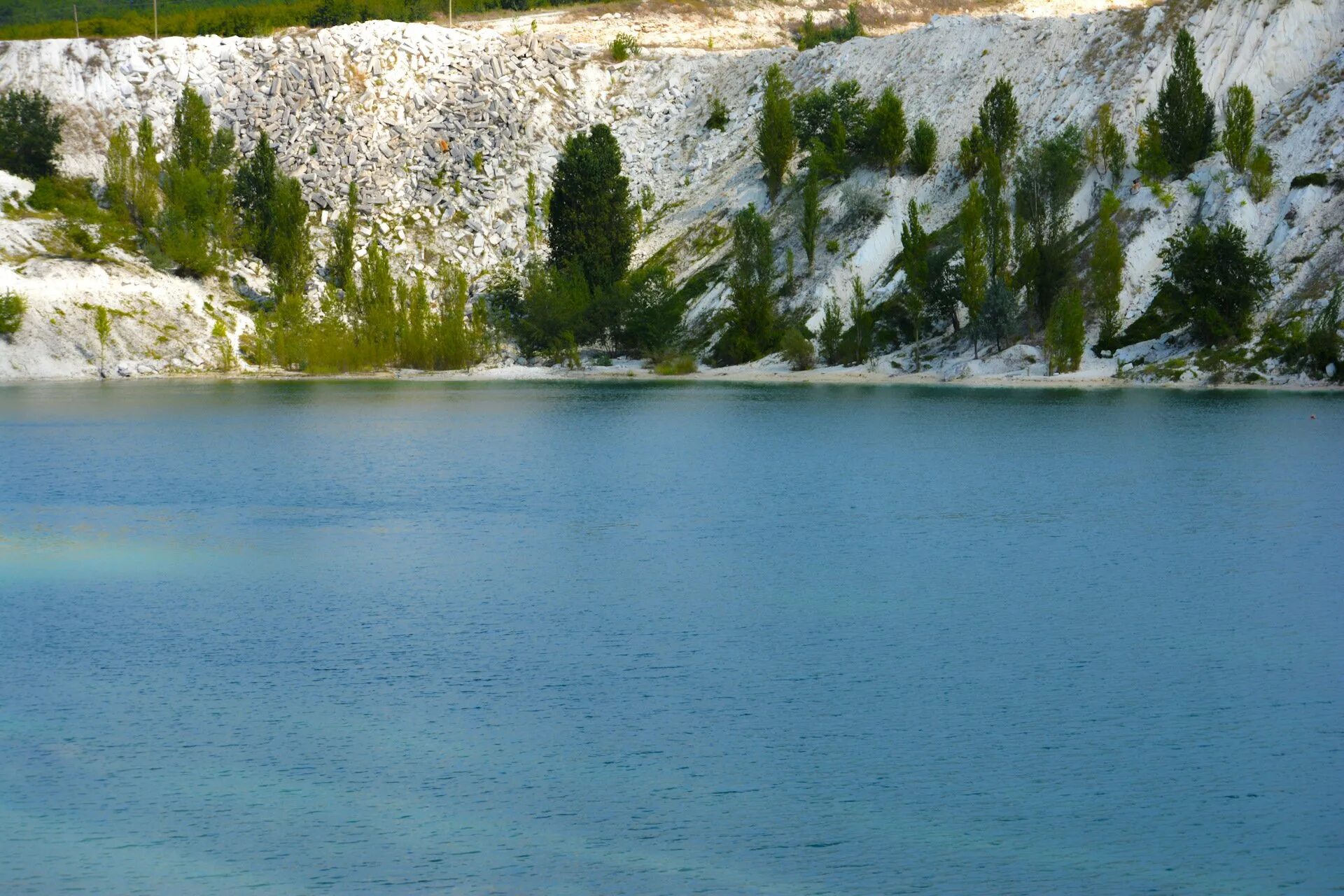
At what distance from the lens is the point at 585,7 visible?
390 ft

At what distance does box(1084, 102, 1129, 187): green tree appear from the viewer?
72938 millimetres

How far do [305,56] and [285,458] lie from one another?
69.4 metres

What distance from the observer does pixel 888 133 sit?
Result: 82.7 m

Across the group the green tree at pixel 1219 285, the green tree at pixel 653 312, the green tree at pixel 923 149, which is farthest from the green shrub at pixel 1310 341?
the green tree at pixel 653 312

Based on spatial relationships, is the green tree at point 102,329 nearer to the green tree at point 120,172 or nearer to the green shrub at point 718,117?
the green tree at point 120,172

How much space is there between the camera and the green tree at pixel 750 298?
76562 millimetres

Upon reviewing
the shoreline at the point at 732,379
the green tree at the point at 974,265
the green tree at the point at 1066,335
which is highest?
the green tree at the point at 974,265

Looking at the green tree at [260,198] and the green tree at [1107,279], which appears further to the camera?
the green tree at [260,198]

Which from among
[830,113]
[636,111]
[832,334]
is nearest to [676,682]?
[832,334]

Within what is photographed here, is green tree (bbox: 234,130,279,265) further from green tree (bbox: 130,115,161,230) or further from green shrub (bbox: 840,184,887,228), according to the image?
green shrub (bbox: 840,184,887,228)

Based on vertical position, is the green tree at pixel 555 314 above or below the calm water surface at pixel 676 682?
below

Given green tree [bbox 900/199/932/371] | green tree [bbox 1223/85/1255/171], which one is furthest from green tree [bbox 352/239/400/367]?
green tree [bbox 1223/85/1255/171]

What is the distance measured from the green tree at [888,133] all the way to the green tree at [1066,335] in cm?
2069

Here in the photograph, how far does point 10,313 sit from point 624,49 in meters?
50.5
